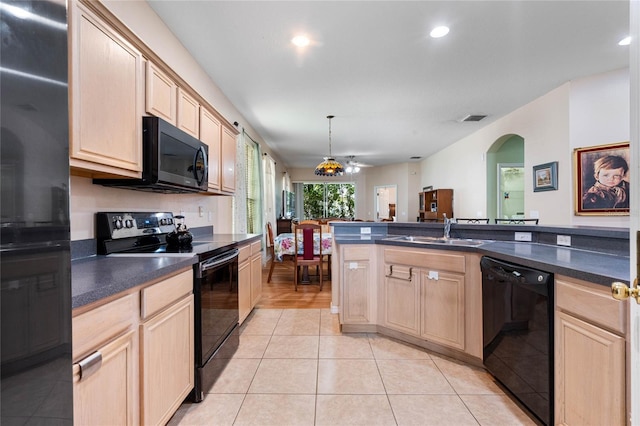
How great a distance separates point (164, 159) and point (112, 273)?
2.84 feet

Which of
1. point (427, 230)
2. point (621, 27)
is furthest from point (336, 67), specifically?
point (621, 27)

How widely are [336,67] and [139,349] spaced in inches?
117

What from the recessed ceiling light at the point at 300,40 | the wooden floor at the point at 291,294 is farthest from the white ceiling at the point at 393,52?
the wooden floor at the point at 291,294

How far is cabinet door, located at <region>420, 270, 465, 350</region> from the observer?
2168 millimetres

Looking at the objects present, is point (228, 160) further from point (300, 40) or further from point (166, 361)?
point (166, 361)

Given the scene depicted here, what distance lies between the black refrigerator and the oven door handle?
3.45 feet

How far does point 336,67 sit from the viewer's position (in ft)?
9.95

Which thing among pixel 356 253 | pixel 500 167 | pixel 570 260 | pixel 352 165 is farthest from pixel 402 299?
pixel 352 165

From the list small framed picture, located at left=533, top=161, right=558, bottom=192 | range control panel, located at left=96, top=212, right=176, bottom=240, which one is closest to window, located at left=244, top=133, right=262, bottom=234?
range control panel, located at left=96, top=212, right=176, bottom=240

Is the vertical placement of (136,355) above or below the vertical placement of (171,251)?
below

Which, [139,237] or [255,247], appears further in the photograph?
[255,247]

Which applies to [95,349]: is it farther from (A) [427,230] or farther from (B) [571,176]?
(B) [571,176]

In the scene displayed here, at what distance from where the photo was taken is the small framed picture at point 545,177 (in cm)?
365

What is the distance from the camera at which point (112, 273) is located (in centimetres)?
122
